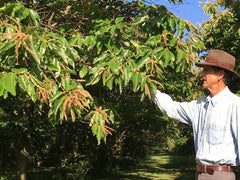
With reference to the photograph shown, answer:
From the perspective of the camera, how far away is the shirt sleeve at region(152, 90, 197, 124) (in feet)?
12.4

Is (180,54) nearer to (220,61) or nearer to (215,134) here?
(220,61)

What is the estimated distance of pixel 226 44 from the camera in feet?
44.2

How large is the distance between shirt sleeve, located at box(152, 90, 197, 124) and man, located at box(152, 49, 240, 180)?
0.12 meters

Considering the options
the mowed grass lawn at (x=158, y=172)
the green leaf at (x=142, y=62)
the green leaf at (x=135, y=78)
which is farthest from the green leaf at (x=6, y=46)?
the mowed grass lawn at (x=158, y=172)

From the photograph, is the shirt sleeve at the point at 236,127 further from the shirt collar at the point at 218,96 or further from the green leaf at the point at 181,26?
the green leaf at the point at 181,26

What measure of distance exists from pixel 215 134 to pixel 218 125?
9 cm

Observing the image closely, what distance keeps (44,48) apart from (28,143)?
679cm

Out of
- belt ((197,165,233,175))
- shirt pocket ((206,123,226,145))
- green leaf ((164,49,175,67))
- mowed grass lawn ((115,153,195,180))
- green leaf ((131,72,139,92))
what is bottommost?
mowed grass lawn ((115,153,195,180))

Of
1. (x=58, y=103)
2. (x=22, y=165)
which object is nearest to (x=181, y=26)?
(x=58, y=103)

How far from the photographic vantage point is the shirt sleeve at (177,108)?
3.79 meters

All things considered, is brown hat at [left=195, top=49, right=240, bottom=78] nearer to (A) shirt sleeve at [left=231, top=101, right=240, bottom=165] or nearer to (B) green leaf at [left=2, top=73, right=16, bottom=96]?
(A) shirt sleeve at [left=231, top=101, right=240, bottom=165]

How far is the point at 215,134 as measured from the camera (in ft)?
11.2

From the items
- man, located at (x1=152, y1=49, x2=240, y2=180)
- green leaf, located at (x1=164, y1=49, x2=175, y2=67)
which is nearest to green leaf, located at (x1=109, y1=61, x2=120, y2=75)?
green leaf, located at (x1=164, y1=49, x2=175, y2=67)

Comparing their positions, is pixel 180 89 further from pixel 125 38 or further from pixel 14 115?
pixel 125 38
